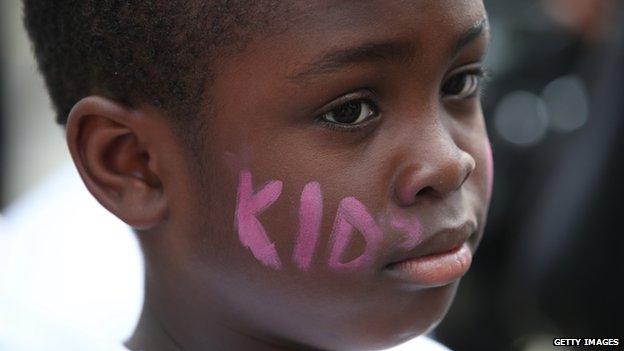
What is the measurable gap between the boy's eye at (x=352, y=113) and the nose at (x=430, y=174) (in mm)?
93

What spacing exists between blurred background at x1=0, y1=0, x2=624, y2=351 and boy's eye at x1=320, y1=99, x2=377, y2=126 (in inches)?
27.2

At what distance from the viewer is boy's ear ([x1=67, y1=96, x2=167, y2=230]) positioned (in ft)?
4.78

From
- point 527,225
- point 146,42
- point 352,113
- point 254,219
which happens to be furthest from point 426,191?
point 527,225

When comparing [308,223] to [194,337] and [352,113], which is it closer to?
[352,113]

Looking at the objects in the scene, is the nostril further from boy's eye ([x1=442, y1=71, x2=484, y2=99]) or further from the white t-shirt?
the white t-shirt

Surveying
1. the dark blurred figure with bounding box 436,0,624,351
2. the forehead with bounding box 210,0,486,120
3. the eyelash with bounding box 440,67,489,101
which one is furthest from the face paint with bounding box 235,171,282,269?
the dark blurred figure with bounding box 436,0,624,351

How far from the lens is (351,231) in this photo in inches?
53.6

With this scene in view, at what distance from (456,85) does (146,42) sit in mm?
497

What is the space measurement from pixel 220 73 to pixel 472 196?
1.48ft

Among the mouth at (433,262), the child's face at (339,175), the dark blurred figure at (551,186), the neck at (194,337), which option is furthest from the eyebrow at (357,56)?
the dark blurred figure at (551,186)

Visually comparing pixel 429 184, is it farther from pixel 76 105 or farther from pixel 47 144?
pixel 47 144

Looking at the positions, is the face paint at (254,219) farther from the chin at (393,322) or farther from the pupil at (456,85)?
the pupil at (456,85)

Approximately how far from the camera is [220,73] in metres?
1.36

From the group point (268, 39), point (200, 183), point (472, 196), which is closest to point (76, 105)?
point (200, 183)
